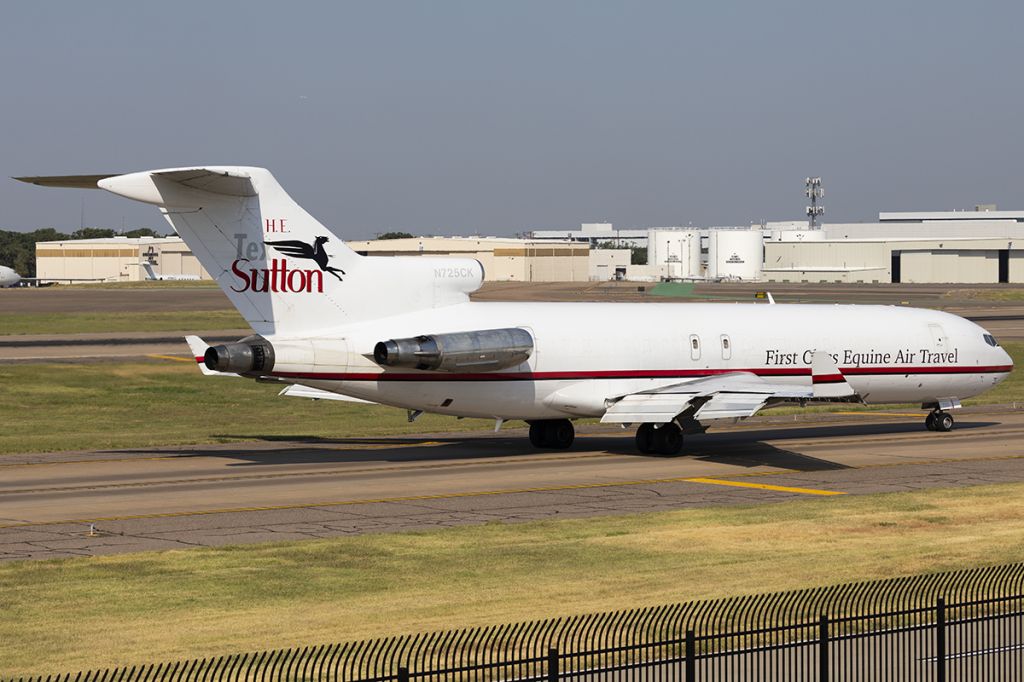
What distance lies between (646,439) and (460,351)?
6.58m

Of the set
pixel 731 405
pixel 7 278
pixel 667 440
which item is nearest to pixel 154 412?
pixel 667 440

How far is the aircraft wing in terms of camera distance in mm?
34541

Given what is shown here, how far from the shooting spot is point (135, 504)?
29.2m

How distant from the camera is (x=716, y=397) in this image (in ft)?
117

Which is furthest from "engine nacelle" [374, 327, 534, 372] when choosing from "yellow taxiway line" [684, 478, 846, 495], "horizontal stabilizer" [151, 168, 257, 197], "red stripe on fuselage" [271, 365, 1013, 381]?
"yellow taxiway line" [684, 478, 846, 495]

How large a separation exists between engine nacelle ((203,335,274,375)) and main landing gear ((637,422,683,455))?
10791mm

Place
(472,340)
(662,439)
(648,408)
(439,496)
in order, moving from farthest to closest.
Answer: (662,439) < (648,408) < (472,340) < (439,496)

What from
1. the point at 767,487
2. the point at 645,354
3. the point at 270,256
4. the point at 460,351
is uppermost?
the point at 270,256

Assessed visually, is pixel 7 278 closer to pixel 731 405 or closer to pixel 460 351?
pixel 460 351

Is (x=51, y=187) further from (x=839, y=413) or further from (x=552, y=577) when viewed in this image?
(x=839, y=413)

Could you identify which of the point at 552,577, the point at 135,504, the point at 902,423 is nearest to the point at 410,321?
the point at 135,504

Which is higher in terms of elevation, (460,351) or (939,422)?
(460,351)

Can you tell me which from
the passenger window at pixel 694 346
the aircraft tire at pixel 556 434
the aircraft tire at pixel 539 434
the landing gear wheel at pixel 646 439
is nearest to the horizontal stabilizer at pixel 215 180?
the aircraft tire at pixel 539 434

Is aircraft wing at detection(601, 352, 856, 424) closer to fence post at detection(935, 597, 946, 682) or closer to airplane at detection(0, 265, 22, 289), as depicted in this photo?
fence post at detection(935, 597, 946, 682)
